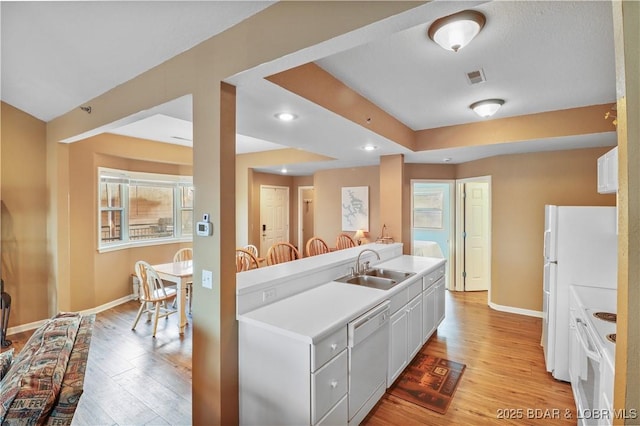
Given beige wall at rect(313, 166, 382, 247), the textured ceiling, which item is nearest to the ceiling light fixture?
the textured ceiling

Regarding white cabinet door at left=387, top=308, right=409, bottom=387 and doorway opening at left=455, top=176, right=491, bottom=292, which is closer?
white cabinet door at left=387, top=308, right=409, bottom=387

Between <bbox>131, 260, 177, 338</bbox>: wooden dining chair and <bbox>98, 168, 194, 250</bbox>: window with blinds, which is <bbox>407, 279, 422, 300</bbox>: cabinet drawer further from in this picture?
<bbox>98, 168, 194, 250</bbox>: window with blinds

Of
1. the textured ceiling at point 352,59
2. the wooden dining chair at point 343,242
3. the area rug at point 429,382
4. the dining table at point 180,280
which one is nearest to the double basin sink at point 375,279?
the area rug at point 429,382

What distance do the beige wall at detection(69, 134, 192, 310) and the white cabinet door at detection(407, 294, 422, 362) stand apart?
170 inches

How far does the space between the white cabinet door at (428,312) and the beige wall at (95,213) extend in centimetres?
447

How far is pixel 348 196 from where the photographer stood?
6.18m

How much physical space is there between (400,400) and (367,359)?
681mm

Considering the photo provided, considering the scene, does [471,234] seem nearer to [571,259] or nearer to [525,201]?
[525,201]

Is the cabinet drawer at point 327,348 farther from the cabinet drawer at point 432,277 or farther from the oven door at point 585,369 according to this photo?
the cabinet drawer at point 432,277

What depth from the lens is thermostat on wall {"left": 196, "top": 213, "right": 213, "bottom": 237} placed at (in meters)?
1.83

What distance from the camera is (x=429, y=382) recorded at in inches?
103

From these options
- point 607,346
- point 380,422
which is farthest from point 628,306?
point 380,422

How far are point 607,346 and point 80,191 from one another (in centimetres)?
558

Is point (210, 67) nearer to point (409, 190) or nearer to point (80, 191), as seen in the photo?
point (80, 191)
